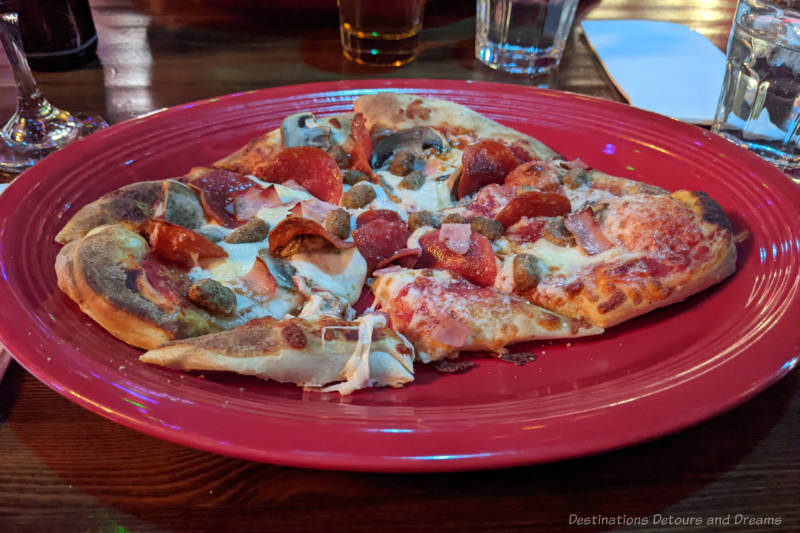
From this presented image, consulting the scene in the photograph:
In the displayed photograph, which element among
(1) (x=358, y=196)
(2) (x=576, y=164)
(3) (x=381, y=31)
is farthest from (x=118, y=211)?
(3) (x=381, y=31)

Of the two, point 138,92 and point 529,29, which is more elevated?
point 529,29

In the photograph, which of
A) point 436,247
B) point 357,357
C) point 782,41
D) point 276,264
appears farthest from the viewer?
point 782,41

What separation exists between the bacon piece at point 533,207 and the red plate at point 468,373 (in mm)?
383

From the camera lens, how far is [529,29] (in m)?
2.85

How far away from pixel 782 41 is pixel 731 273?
115 centimetres

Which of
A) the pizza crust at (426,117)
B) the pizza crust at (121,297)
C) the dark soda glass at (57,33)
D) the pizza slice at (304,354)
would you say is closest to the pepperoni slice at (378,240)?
the pizza slice at (304,354)

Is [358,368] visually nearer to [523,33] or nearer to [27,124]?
[27,124]

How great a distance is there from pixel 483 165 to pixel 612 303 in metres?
0.63

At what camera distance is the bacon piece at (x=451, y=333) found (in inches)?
51.5

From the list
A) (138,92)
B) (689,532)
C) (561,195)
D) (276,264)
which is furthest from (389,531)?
(138,92)

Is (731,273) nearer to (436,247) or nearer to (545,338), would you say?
(545,338)

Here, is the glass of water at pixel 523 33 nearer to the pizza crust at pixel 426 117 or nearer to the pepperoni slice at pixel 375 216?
the pizza crust at pixel 426 117

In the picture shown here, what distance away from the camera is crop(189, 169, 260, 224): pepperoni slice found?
1.65 meters

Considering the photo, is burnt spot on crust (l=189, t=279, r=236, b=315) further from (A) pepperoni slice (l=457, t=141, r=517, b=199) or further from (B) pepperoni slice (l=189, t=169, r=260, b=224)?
(A) pepperoni slice (l=457, t=141, r=517, b=199)
